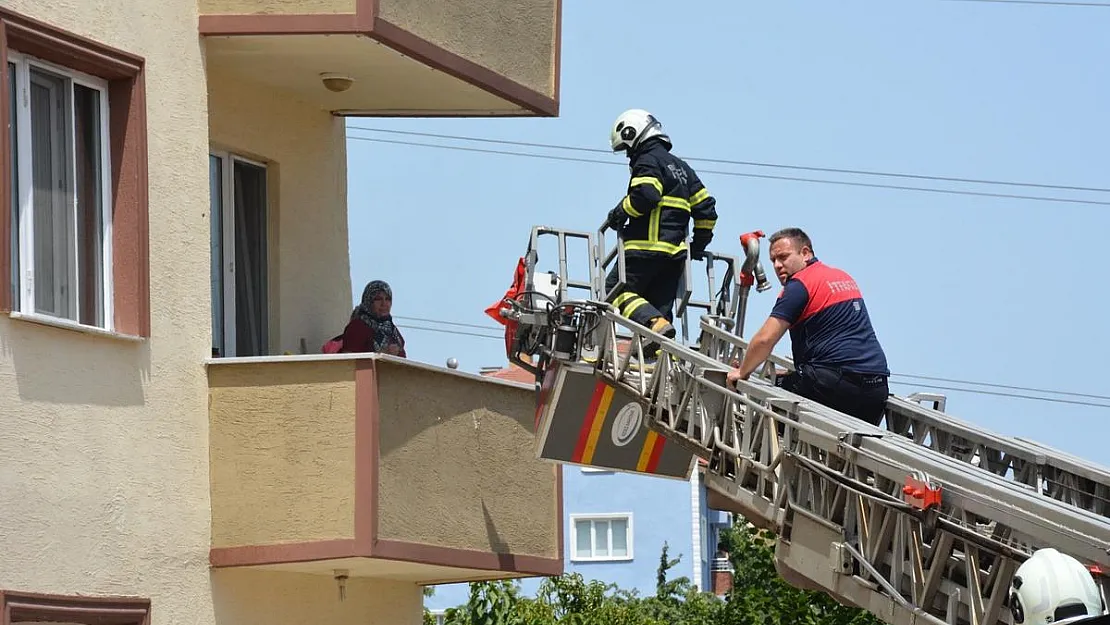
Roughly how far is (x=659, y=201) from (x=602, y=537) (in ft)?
162

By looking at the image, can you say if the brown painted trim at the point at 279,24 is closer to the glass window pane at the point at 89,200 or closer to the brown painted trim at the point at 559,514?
the glass window pane at the point at 89,200

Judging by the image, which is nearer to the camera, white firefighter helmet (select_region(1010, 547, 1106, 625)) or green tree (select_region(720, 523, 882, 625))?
white firefighter helmet (select_region(1010, 547, 1106, 625))

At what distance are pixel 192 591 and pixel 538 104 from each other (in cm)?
435

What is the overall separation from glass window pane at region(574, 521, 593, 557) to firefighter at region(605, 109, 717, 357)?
49.0m

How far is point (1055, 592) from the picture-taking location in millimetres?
7453

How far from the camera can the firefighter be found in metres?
13.7

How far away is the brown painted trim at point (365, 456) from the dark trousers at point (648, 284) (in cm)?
218

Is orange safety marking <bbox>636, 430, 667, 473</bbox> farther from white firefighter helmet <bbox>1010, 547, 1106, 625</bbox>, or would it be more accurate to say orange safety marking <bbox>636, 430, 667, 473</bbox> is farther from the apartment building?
white firefighter helmet <bbox>1010, 547, 1106, 625</bbox>

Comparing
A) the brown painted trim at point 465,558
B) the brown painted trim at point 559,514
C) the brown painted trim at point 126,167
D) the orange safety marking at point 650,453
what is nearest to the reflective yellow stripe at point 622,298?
the orange safety marking at point 650,453

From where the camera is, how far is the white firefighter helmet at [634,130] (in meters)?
13.9

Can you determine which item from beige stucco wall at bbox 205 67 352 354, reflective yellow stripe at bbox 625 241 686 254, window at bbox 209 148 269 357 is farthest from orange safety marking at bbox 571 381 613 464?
window at bbox 209 148 269 357

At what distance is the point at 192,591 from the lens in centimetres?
1159

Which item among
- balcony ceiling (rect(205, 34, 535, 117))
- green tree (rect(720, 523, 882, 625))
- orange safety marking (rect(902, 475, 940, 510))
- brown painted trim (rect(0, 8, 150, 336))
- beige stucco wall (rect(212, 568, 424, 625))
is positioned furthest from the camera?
green tree (rect(720, 523, 882, 625))

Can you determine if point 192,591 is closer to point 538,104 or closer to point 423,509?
point 423,509
